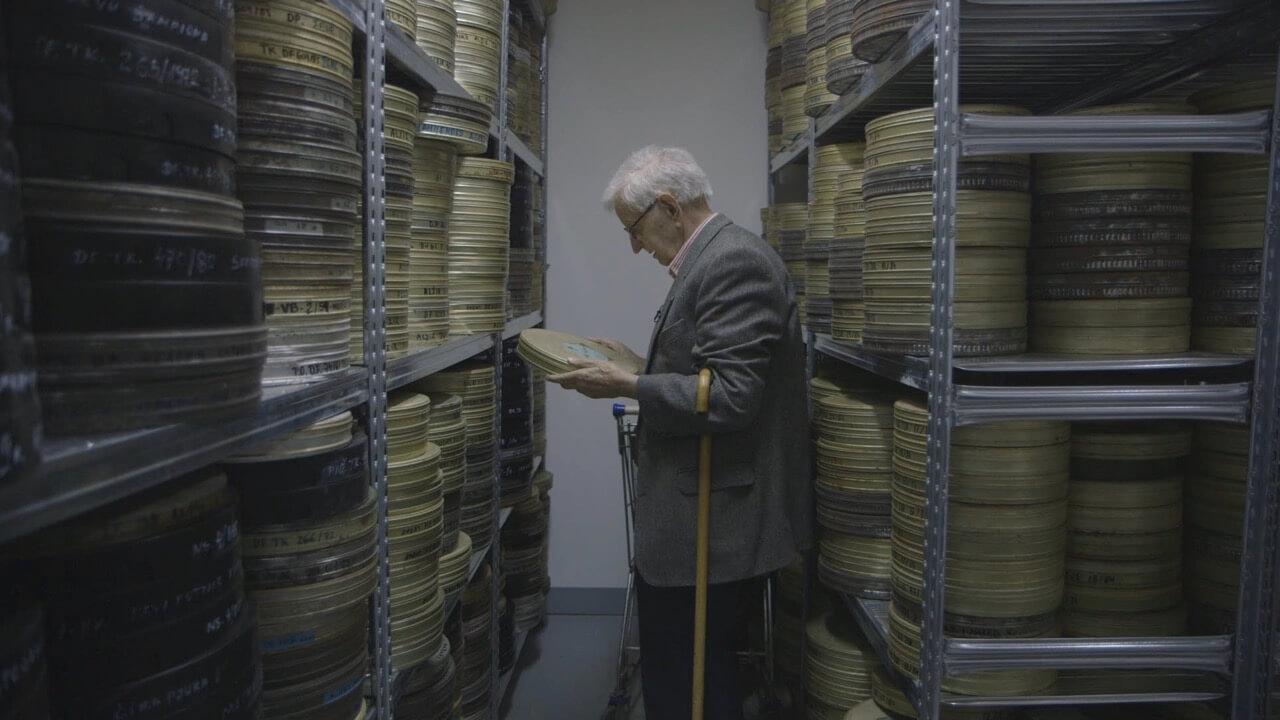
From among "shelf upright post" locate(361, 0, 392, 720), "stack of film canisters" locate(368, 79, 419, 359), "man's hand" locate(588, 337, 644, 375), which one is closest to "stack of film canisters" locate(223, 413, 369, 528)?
"shelf upright post" locate(361, 0, 392, 720)

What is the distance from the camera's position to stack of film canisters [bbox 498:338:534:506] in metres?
4.15

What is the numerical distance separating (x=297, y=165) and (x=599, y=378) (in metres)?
1.46

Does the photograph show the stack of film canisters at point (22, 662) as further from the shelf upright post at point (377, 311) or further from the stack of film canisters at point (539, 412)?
the stack of film canisters at point (539, 412)

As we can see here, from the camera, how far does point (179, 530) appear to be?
108 centimetres

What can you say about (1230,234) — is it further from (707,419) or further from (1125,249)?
(707,419)

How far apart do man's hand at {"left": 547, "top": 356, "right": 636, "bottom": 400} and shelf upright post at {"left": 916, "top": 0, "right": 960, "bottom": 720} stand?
0.97 m

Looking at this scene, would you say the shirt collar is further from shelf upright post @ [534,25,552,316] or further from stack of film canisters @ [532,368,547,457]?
shelf upright post @ [534,25,552,316]

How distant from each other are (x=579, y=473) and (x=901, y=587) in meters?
3.19

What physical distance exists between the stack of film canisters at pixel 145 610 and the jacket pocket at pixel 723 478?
1809mm

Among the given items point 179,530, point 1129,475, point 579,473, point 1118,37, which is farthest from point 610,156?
point 179,530

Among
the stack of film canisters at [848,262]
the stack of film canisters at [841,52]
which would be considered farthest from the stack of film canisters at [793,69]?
the stack of film canisters at [848,262]

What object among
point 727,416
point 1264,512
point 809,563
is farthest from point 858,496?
point 1264,512

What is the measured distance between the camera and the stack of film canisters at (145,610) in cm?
98

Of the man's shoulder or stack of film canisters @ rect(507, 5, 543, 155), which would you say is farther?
stack of film canisters @ rect(507, 5, 543, 155)
